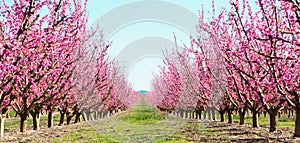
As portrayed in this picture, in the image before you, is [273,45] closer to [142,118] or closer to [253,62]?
[253,62]

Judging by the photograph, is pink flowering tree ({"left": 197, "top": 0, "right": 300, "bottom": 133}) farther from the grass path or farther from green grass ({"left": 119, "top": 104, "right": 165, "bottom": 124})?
green grass ({"left": 119, "top": 104, "right": 165, "bottom": 124})

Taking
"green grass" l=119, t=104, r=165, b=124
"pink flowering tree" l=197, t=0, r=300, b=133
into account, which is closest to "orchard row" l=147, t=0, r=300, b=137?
"pink flowering tree" l=197, t=0, r=300, b=133

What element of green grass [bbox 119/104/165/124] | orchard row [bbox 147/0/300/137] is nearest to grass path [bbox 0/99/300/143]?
Answer: orchard row [bbox 147/0/300/137]

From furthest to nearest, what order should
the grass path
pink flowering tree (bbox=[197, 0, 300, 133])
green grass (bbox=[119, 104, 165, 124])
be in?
green grass (bbox=[119, 104, 165, 124]), the grass path, pink flowering tree (bbox=[197, 0, 300, 133])

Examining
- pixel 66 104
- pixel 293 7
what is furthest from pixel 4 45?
pixel 66 104

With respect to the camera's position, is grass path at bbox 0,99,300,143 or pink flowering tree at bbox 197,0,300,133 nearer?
pink flowering tree at bbox 197,0,300,133

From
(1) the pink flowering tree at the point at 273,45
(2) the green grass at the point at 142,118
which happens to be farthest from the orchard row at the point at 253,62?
(2) the green grass at the point at 142,118

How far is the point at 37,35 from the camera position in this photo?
10266mm

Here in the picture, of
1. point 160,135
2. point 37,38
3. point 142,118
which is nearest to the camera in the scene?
point 37,38

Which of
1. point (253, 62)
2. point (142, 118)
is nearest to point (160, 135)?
point (253, 62)

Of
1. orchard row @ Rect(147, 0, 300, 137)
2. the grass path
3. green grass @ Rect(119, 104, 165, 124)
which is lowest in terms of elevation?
green grass @ Rect(119, 104, 165, 124)

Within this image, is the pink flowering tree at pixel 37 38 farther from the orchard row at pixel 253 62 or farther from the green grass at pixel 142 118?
the green grass at pixel 142 118

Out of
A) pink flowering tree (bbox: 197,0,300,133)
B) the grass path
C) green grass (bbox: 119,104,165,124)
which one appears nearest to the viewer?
pink flowering tree (bbox: 197,0,300,133)

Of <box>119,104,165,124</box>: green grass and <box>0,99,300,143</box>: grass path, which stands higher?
<box>0,99,300,143</box>: grass path
